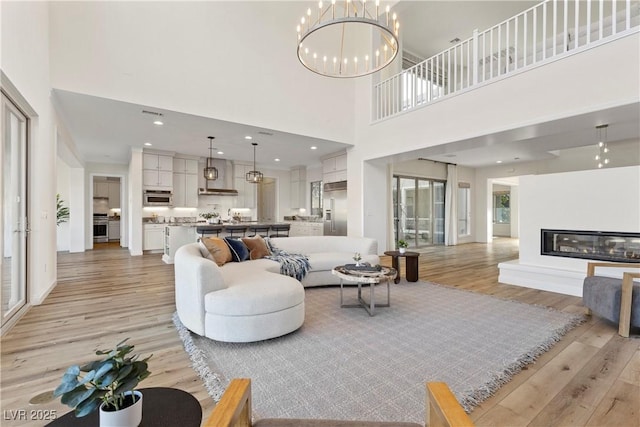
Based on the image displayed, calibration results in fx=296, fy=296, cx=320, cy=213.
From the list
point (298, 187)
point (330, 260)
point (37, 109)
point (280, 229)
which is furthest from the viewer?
point (298, 187)

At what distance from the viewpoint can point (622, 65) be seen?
3346 millimetres

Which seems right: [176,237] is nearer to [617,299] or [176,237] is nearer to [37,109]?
[37,109]

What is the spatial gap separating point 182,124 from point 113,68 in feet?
4.51

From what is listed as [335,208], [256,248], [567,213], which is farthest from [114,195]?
[567,213]

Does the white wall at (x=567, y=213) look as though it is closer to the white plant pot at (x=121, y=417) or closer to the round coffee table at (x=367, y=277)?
the round coffee table at (x=367, y=277)

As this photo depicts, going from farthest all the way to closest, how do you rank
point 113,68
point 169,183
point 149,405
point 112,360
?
point 169,183 < point 113,68 < point 149,405 < point 112,360

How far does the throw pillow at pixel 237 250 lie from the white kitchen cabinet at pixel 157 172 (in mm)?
4977

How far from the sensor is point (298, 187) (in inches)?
424

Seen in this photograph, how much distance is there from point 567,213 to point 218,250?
505cm

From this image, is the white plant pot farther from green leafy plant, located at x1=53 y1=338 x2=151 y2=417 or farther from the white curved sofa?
the white curved sofa

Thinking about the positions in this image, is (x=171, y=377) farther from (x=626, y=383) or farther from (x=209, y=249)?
(x=626, y=383)

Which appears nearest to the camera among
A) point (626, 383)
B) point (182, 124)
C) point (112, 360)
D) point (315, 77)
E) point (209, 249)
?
point (112, 360)

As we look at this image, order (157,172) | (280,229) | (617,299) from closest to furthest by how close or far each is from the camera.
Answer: (617,299), (280,229), (157,172)

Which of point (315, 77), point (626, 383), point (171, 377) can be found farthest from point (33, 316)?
point (315, 77)
